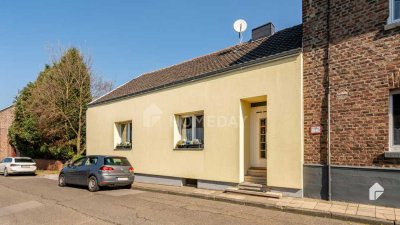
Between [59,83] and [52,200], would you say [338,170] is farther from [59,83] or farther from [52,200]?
[59,83]

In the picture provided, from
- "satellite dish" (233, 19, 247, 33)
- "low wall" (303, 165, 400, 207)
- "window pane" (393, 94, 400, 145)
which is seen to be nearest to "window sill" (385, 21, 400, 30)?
"window pane" (393, 94, 400, 145)

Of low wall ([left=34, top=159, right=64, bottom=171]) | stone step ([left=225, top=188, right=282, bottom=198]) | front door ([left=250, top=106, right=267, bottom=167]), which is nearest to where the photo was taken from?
stone step ([left=225, top=188, right=282, bottom=198])

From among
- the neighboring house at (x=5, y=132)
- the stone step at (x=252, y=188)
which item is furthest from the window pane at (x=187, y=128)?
the neighboring house at (x=5, y=132)

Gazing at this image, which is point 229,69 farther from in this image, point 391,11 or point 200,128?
point 391,11

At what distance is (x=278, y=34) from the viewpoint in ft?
44.0

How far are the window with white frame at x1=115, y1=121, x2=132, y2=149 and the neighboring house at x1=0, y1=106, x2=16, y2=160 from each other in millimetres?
25034

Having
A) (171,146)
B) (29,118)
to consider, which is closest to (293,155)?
(171,146)

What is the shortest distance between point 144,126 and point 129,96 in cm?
204

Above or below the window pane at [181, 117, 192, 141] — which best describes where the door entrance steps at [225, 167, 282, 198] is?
below

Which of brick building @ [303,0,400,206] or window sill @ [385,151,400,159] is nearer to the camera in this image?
window sill @ [385,151,400,159]

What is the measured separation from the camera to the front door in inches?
456

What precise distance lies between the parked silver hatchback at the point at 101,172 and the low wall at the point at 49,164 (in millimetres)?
12526

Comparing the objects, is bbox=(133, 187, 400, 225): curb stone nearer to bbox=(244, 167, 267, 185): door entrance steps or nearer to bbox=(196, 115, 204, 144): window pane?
bbox=(244, 167, 267, 185): door entrance steps

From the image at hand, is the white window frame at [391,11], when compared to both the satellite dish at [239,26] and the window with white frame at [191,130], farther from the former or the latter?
the satellite dish at [239,26]
